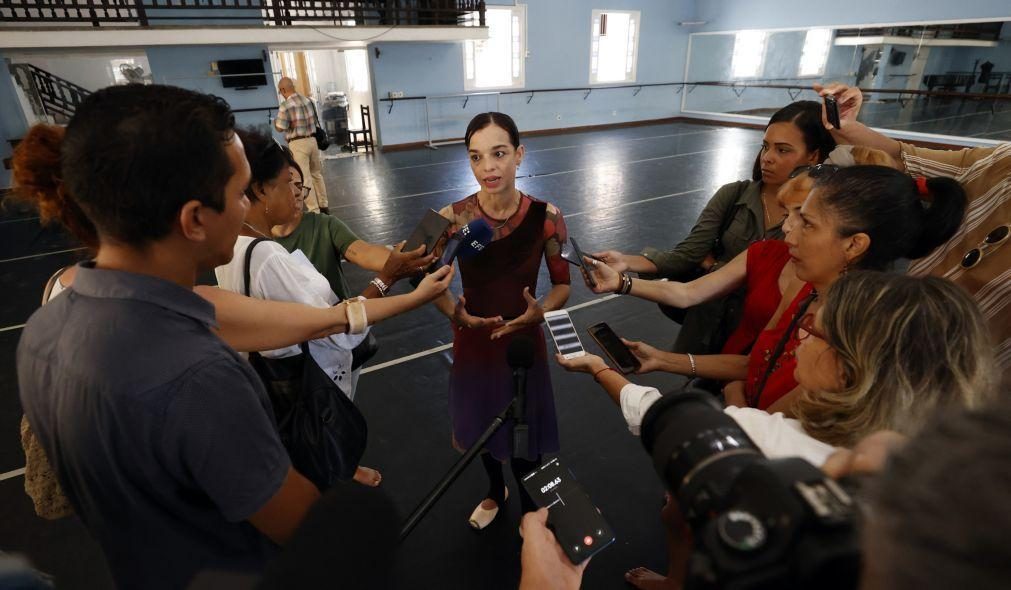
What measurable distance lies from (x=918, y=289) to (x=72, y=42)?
36.4 ft

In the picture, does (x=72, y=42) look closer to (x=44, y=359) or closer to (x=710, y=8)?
(x=44, y=359)

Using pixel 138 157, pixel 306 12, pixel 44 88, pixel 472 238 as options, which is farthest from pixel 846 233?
pixel 44 88

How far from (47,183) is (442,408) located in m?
2.42

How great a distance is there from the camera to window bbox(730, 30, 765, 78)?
47.4 feet

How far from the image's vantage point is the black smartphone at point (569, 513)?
0.95 m

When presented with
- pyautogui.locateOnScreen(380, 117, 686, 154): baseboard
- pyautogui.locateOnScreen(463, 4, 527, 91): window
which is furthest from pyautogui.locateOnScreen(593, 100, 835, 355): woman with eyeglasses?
pyautogui.locateOnScreen(463, 4, 527, 91): window

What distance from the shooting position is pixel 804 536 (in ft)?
1.67

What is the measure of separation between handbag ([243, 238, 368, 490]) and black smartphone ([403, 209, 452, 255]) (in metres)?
0.63

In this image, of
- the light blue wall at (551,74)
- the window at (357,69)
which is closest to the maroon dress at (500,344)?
the light blue wall at (551,74)

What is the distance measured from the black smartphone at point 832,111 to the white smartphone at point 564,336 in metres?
1.43

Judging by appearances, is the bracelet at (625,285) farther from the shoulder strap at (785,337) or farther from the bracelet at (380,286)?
the bracelet at (380,286)

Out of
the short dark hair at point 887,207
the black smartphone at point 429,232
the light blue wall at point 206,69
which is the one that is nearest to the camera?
the short dark hair at point 887,207

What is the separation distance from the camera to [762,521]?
531 mm

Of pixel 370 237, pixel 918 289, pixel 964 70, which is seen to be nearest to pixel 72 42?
pixel 370 237
